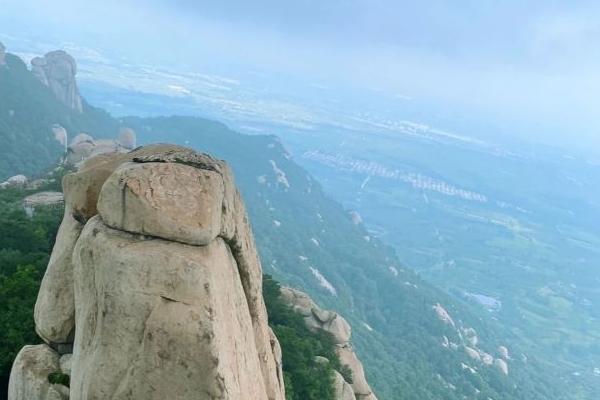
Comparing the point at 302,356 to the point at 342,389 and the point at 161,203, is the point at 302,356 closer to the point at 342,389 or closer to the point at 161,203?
the point at 342,389

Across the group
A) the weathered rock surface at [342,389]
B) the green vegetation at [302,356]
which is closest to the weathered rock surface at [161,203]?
the green vegetation at [302,356]

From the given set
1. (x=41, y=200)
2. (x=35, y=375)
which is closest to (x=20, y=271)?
(x=35, y=375)

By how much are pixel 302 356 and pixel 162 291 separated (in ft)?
56.2

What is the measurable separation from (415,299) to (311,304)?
61.7 m

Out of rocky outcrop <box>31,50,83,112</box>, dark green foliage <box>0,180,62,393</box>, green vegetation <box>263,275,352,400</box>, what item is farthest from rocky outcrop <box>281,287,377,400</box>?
rocky outcrop <box>31,50,83,112</box>

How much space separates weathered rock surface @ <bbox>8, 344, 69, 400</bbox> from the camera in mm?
10703

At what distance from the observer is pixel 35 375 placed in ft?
35.8

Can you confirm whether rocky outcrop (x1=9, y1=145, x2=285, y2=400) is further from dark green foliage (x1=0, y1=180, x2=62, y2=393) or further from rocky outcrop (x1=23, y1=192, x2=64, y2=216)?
rocky outcrop (x1=23, y1=192, x2=64, y2=216)

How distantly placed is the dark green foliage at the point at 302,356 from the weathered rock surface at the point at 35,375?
1196 cm

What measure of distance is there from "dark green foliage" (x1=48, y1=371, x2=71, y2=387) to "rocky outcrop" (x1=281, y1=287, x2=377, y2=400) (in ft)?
50.8

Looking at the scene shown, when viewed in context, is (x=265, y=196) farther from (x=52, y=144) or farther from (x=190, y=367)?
(x=190, y=367)

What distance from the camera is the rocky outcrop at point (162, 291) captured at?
836cm

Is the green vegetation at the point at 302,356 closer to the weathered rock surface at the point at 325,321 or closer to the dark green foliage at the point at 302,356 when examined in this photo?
the dark green foliage at the point at 302,356

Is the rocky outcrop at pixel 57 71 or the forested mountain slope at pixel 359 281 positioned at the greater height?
the rocky outcrop at pixel 57 71
